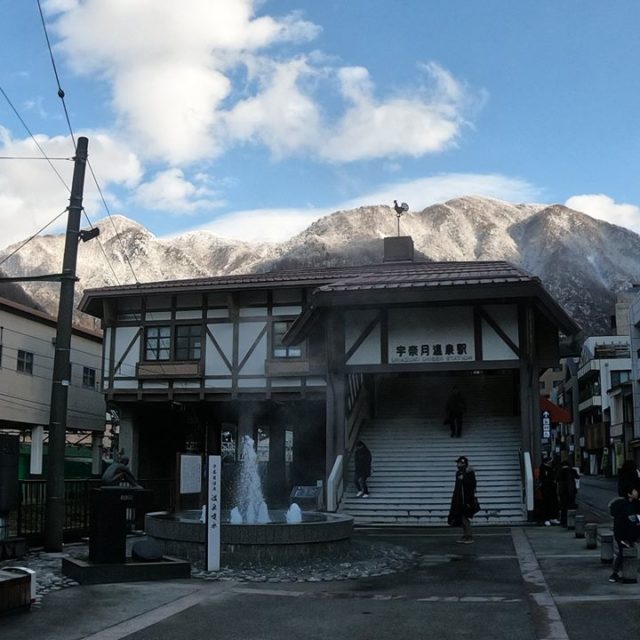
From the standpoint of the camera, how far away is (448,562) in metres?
12.8

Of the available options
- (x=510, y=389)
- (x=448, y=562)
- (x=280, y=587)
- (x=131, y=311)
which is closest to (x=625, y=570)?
(x=448, y=562)

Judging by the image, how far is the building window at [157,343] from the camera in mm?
29469

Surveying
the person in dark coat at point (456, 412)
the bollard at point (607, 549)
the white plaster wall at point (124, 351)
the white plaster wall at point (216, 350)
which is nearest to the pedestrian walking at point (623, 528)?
the bollard at point (607, 549)

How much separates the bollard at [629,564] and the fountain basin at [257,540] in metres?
4.54

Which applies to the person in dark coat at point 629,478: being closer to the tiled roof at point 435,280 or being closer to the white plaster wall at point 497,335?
the tiled roof at point 435,280

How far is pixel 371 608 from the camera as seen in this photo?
8.97 m

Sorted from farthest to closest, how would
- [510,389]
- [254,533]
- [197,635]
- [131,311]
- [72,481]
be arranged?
[131,311] < [510,389] < [72,481] < [254,533] < [197,635]

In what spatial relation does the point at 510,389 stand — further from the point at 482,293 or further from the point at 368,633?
the point at 368,633

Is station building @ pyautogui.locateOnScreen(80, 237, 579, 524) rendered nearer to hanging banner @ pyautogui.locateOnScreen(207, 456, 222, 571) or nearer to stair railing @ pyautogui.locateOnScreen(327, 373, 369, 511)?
stair railing @ pyautogui.locateOnScreen(327, 373, 369, 511)

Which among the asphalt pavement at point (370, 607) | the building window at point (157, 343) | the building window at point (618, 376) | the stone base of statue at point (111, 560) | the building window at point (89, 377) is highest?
the building window at point (618, 376)

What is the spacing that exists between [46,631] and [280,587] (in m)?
3.57

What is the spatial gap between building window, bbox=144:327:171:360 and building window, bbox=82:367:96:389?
25.4 ft

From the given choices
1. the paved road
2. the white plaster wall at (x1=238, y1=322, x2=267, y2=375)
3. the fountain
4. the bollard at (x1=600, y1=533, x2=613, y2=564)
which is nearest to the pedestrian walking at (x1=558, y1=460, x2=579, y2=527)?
the paved road

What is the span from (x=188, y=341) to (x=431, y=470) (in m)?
11.3
